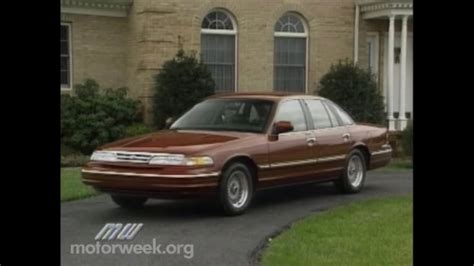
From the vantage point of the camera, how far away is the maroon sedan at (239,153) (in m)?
7.72

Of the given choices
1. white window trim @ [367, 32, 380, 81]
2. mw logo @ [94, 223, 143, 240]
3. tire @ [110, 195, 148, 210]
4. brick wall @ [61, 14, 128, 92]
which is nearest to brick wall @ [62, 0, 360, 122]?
brick wall @ [61, 14, 128, 92]

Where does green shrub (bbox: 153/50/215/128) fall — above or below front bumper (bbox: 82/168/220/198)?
above

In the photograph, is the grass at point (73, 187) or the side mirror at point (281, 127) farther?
the grass at point (73, 187)

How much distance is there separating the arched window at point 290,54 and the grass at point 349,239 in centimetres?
864

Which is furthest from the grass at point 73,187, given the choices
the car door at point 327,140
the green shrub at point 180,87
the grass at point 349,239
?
the green shrub at point 180,87

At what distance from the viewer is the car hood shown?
25.7 feet

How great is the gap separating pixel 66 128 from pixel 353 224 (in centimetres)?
769

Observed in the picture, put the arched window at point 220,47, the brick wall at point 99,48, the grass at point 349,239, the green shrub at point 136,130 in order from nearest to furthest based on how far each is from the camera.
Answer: the grass at point 349,239
the green shrub at point 136,130
the brick wall at point 99,48
the arched window at point 220,47

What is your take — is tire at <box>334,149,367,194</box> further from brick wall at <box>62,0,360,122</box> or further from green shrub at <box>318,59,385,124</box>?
brick wall at <box>62,0,360,122</box>

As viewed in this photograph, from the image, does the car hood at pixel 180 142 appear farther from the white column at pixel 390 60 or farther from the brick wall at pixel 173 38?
the white column at pixel 390 60

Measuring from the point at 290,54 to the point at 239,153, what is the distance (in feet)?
30.1

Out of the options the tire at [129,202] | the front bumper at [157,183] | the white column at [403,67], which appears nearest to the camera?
the front bumper at [157,183]

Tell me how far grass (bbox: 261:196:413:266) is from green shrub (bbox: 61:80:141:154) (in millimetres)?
6505
